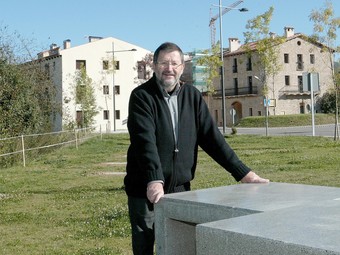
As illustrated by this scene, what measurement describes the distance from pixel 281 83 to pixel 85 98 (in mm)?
28062

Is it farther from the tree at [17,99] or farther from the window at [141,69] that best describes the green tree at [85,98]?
the tree at [17,99]

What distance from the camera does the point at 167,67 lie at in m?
3.40

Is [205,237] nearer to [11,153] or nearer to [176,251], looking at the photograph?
[176,251]

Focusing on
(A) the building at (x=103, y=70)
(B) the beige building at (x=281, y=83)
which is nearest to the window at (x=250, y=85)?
(B) the beige building at (x=281, y=83)

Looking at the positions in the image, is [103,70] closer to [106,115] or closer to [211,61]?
[106,115]

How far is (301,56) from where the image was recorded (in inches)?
2736

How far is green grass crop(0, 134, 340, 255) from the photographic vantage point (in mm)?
6590

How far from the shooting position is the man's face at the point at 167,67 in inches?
134

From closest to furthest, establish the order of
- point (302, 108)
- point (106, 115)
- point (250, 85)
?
point (106, 115) < point (302, 108) < point (250, 85)

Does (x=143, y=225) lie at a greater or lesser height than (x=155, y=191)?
lesser

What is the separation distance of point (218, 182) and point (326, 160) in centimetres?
528

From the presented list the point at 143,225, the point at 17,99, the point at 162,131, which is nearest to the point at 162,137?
the point at 162,131

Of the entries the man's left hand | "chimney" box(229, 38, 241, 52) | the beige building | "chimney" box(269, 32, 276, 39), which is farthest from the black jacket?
"chimney" box(229, 38, 241, 52)

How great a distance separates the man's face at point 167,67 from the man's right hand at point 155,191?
662mm
